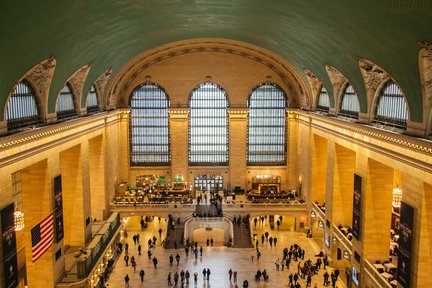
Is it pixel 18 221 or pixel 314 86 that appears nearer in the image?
pixel 18 221

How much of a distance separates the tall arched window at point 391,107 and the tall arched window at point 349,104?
3195mm

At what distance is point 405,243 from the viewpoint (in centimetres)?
2033

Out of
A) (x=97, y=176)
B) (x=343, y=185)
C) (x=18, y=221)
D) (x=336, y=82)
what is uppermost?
(x=336, y=82)

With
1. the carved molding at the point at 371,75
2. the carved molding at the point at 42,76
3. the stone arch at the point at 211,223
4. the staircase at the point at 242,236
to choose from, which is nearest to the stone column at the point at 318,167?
the staircase at the point at 242,236

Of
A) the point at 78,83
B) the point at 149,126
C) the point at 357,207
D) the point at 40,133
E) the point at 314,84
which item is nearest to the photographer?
the point at 40,133

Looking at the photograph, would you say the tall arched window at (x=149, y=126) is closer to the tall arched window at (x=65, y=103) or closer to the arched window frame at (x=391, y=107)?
the tall arched window at (x=65, y=103)

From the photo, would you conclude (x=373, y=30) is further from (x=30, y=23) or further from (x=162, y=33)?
(x=162, y=33)


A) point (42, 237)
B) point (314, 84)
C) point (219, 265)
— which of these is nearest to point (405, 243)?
point (219, 265)

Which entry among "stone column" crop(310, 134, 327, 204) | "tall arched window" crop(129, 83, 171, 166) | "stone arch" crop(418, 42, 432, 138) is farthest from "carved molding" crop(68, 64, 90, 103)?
"stone arch" crop(418, 42, 432, 138)

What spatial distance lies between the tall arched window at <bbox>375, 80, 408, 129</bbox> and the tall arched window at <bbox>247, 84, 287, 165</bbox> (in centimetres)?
2207

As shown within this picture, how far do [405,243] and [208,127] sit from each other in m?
29.8

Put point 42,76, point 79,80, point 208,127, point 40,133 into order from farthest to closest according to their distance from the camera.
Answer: point 208,127
point 79,80
point 42,76
point 40,133

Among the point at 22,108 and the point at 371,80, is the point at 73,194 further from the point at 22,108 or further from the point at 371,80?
the point at 371,80

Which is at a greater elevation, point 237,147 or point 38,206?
point 237,147
